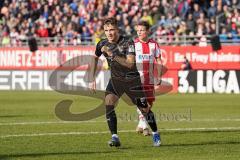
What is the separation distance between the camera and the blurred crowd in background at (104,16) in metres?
34.9

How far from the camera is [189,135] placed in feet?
51.5

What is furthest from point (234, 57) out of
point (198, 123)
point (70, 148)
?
point (70, 148)

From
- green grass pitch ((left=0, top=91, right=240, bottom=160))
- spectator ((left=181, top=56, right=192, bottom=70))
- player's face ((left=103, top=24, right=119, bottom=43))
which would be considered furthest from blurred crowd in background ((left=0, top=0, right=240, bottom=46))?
player's face ((left=103, top=24, right=119, bottom=43))

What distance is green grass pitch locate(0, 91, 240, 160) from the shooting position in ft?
40.0

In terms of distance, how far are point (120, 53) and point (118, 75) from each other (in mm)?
425

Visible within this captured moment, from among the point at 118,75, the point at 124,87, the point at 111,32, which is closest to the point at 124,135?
the point at 124,87

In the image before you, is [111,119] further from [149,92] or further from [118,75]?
[149,92]

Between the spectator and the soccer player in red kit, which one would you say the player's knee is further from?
the spectator

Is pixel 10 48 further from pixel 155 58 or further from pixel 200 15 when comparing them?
pixel 155 58

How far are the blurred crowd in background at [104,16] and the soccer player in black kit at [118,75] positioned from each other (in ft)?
68.0

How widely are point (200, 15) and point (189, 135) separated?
19461mm

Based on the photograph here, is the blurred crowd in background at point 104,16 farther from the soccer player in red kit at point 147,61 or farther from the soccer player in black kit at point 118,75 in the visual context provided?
the soccer player in black kit at point 118,75

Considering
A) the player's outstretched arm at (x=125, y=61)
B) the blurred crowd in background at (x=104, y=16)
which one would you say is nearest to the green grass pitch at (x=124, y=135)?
the player's outstretched arm at (x=125, y=61)

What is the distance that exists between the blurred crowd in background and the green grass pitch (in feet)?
30.5
